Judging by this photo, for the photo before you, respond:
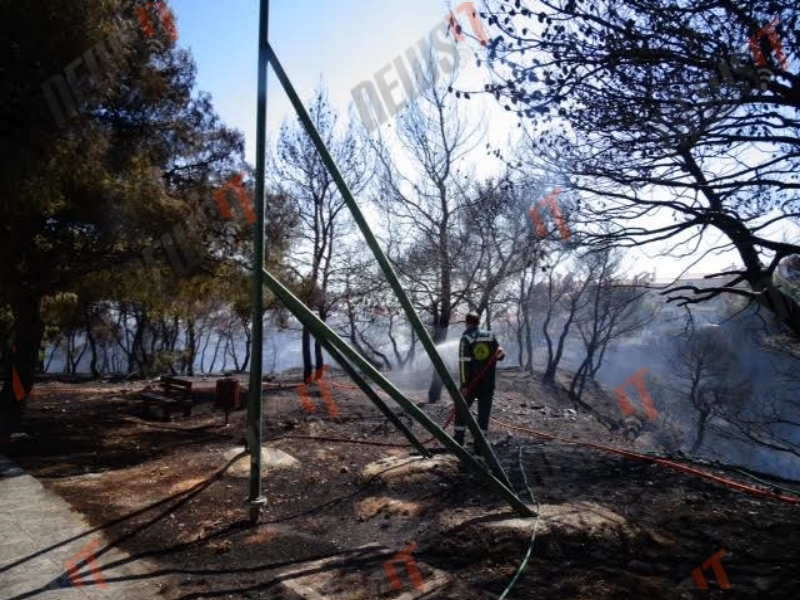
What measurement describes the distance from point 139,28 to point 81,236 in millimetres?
3545

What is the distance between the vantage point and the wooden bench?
32.7ft

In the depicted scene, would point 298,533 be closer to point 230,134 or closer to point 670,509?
point 670,509

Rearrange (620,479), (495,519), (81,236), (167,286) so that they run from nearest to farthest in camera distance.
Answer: (495,519) → (620,479) → (81,236) → (167,286)

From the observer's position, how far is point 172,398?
1042cm

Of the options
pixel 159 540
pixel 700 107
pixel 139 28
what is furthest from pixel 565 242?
pixel 139 28

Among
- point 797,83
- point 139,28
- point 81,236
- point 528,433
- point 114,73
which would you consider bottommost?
point 528,433

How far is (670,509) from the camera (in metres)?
4.75

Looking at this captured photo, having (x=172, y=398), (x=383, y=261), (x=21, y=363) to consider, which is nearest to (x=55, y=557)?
(x=383, y=261)

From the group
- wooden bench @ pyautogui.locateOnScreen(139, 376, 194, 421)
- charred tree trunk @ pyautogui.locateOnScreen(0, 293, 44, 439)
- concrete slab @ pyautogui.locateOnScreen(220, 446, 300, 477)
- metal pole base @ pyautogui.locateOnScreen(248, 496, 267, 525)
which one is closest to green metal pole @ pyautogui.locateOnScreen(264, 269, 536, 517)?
metal pole base @ pyautogui.locateOnScreen(248, 496, 267, 525)

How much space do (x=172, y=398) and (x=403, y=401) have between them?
758cm

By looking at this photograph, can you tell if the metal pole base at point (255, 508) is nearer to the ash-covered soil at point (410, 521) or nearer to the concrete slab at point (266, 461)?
the ash-covered soil at point (410, 521)

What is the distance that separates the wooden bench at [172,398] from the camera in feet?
32.7

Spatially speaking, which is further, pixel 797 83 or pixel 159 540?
pixel 797 83

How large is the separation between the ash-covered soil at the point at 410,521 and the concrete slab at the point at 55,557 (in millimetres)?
147
